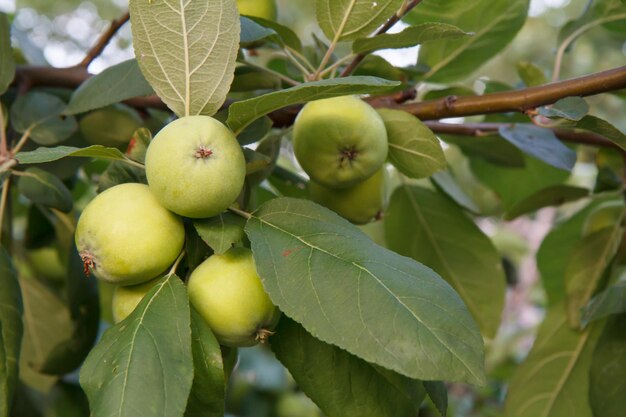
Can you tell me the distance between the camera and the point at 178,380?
0.66 meters

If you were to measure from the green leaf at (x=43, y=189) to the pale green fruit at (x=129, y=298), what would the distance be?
0.77 feet

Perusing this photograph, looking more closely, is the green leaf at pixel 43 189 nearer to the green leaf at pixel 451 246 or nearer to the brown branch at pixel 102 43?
the brown branch at pixel 102 43

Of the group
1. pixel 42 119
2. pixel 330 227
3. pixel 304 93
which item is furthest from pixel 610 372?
pixel 42 119

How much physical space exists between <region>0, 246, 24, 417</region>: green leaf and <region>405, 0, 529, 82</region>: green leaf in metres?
0.76

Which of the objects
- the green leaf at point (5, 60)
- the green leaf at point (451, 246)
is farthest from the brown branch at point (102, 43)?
the green leaf at point (451, 246)

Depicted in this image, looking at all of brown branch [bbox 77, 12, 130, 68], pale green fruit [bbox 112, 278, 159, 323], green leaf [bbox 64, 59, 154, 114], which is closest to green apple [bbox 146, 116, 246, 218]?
pale green fruit [bbox 112, 278, 159, 323]

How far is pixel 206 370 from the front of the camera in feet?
2.37

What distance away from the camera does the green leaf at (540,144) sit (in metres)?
1.08

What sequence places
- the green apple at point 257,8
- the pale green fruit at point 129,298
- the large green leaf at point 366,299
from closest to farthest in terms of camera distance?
1. the large green leaf at point 366,299
2. the pale green fruit at point 129,298
3. the green apple at point 257,8

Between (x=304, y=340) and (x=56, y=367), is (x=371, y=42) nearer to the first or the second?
(x=304, y=340)

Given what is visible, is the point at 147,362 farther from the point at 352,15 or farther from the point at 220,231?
the point at 352,15

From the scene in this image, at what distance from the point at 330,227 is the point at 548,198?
2.25ft

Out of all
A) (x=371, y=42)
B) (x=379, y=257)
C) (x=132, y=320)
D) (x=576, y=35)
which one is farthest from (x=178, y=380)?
(x=576, y=35)

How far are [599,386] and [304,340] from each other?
0.53m
